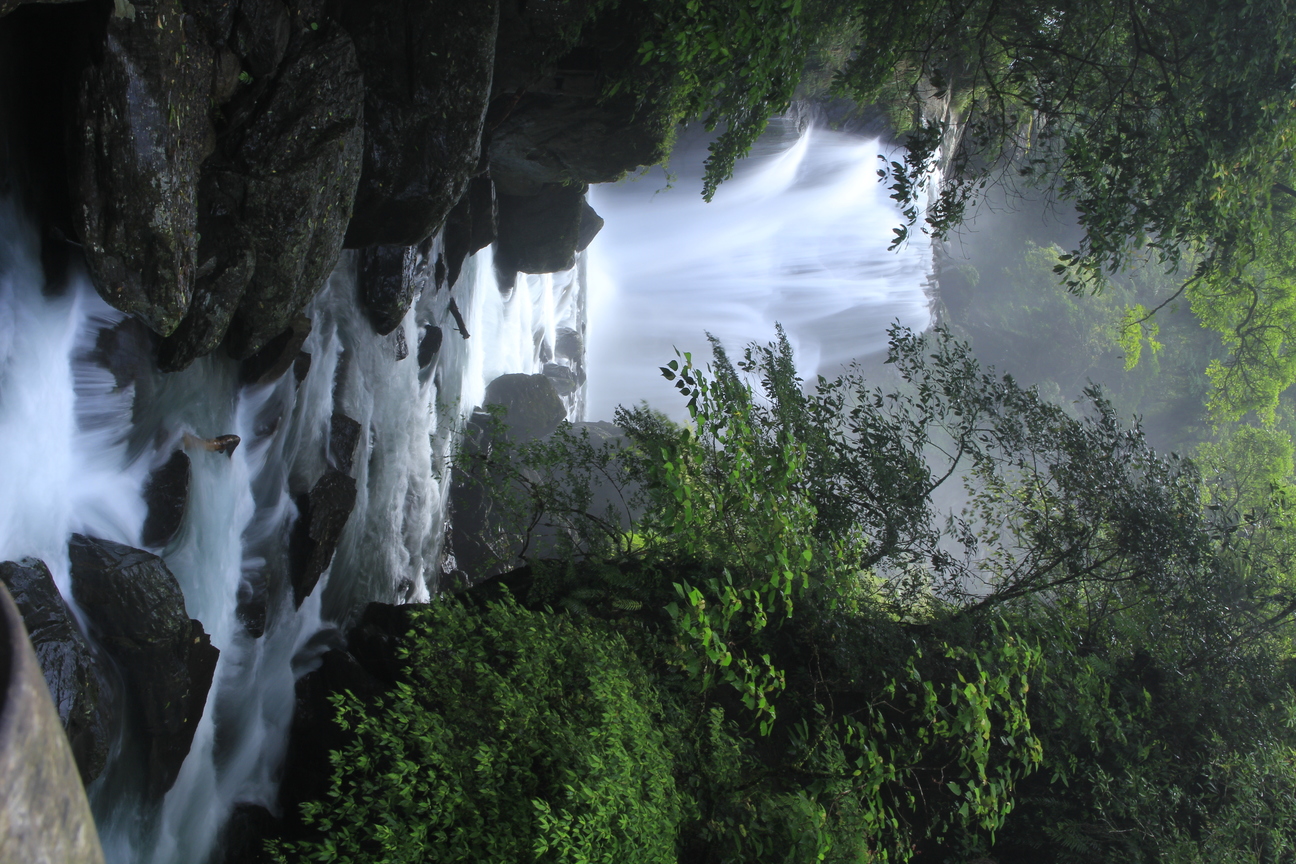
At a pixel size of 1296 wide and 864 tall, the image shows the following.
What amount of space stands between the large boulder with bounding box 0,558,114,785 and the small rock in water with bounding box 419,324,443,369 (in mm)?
7231

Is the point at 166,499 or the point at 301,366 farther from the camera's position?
the point at 301,366

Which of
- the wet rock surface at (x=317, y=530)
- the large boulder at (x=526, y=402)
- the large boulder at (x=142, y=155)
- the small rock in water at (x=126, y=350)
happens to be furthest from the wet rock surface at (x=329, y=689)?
the large boulder at (x=526, y=402)

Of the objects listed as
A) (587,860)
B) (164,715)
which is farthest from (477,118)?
(587,860)

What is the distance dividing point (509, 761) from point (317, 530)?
411 cm

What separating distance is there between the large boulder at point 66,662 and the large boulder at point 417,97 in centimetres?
428

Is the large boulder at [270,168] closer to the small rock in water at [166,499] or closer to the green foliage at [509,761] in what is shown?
the small rock in water at [166,499]

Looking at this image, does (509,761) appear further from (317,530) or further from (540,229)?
(540,229)

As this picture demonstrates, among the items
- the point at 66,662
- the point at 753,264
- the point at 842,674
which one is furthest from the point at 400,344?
the point at 753,264

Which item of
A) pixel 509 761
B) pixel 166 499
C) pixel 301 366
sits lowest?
pixel 509 761

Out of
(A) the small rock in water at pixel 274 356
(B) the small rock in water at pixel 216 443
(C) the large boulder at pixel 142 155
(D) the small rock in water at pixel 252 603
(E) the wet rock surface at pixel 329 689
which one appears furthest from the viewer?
(A) the small rock in water at pixel 274 356

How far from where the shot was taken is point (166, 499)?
5.59 m

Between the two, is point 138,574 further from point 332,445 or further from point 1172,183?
point 1172,183

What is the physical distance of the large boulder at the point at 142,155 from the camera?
4023 mm

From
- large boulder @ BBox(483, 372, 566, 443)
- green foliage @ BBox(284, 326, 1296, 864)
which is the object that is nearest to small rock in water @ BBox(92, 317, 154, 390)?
green foliage @ BBox(284, 326, 1296, 864)
